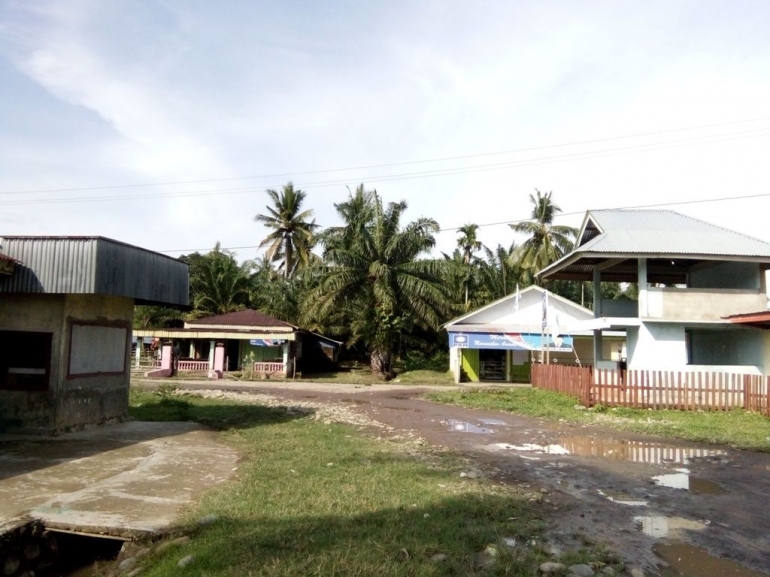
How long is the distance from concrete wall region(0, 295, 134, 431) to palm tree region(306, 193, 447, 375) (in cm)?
2169

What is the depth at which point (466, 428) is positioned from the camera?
14.5 m

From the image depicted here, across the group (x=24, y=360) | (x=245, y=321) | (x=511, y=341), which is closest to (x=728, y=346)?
(x=511, y=341)

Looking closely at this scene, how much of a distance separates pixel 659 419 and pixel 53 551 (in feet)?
47.5

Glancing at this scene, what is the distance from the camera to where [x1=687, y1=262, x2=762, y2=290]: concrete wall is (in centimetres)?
2062

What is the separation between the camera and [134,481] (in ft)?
25.3

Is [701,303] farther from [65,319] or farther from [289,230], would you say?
[289,230]

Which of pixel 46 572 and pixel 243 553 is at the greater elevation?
pixel 243 553

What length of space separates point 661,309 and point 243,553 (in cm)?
1814

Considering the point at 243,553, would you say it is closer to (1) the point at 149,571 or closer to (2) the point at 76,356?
(1) the point at 149,571

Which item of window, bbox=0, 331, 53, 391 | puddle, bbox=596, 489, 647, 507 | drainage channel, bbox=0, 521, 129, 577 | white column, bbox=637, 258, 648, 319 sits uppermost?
white column, bbox=637, 258, 648, 319

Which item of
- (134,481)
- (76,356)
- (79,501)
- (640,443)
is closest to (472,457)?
(640,443)

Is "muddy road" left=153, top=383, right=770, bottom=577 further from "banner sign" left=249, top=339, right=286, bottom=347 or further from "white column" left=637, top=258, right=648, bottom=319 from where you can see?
"banner sign" left=249, top=339, right=286, bottom=347

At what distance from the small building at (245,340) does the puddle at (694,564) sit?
2987 cm

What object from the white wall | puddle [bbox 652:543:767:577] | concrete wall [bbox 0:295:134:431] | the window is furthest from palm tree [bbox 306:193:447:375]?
puddle [bbox 652:543:767:577]
